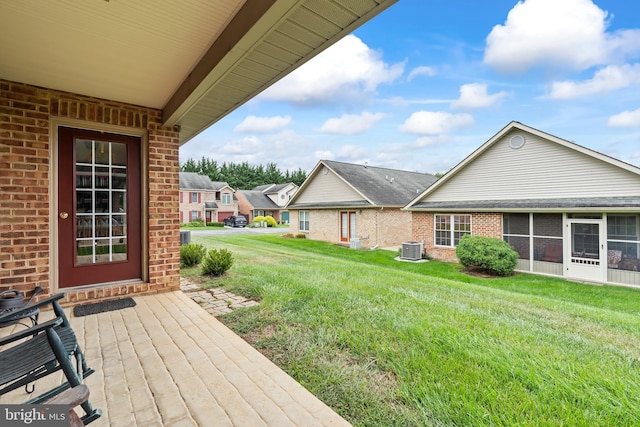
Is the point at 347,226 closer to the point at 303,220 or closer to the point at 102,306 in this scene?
the point at 303,220

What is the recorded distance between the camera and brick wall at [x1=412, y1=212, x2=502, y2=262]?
1144 centimetres

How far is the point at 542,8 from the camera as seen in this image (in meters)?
8.51

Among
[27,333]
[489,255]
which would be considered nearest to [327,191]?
[489,255]

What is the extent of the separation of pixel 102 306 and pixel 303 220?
1634cm

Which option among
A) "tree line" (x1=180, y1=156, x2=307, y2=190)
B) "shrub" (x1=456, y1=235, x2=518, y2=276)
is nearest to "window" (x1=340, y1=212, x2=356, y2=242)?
"shrub" (x1=456, y1=235, x2=518, y2=276)

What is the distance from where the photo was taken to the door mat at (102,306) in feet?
11.8

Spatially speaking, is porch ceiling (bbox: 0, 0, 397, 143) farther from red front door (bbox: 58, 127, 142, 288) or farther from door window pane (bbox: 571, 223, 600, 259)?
door window pane (bbox: 571, 223, 600, 259)

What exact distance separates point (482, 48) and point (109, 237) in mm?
18646

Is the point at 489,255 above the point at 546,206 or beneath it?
beneath

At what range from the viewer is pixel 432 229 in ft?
44.1

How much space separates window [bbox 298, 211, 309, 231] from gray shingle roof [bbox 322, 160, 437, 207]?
3.87 meters

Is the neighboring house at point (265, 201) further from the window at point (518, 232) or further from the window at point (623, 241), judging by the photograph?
the window at point (623, 241)

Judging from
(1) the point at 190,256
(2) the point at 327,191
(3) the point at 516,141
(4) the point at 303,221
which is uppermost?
(3) the point at 516,141

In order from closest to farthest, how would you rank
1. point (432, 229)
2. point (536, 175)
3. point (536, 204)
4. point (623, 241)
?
1. point (623, 241)
2. point (536, 204)
3. point (536, 175)
4. point (432, 229)
